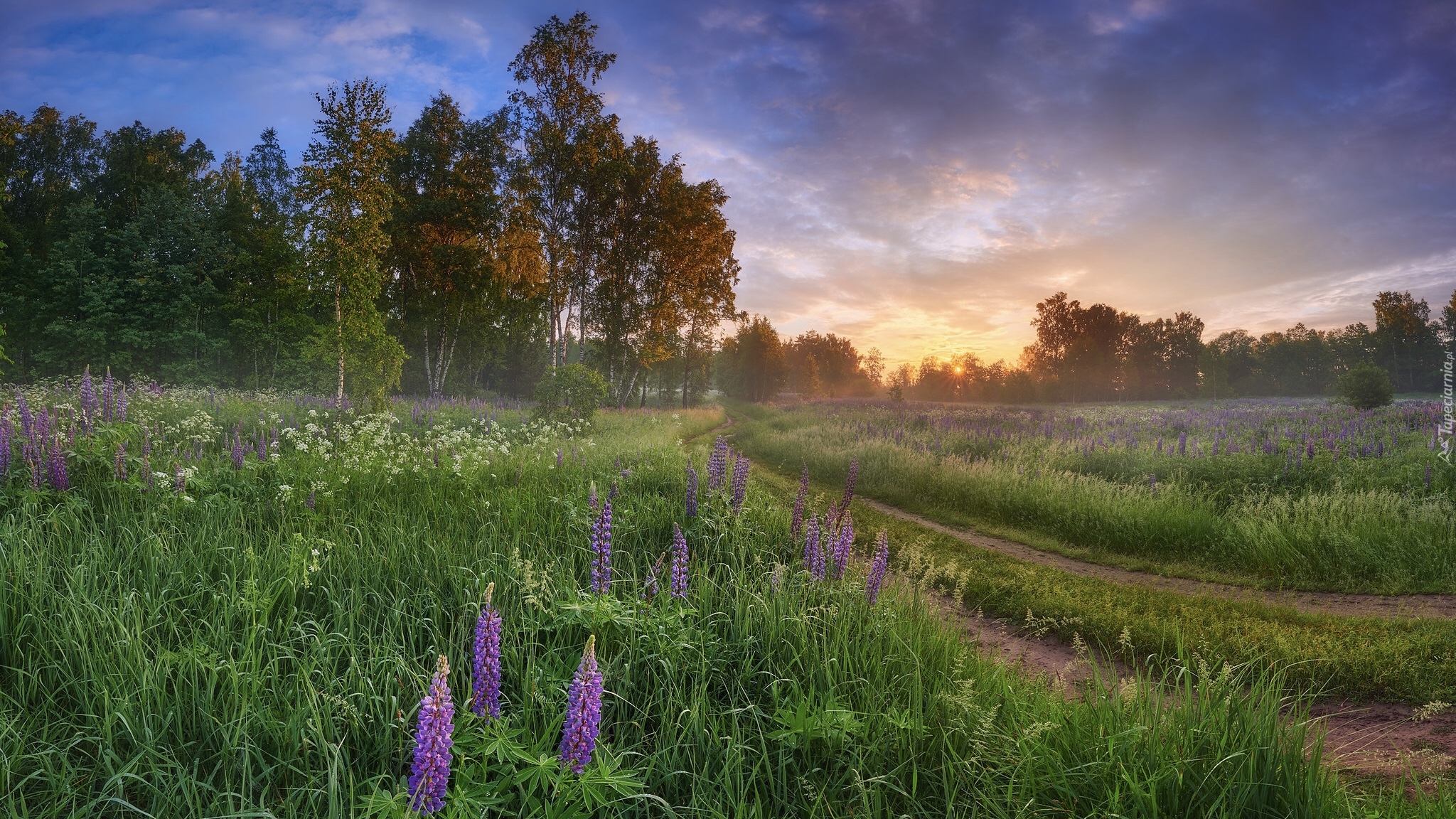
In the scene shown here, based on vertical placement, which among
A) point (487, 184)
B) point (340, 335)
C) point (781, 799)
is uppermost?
point (487, 184)

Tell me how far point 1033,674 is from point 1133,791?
2193 mm

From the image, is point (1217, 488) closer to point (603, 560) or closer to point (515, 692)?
point (603, 560)

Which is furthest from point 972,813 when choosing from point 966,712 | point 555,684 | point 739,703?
point 555,684

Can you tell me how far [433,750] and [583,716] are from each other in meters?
0.44

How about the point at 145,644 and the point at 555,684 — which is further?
the point at 145,644

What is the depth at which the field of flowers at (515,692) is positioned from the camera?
229cm

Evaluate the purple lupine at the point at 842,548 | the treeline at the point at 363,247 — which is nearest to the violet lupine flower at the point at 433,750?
the purple lupine at the point at 842,548

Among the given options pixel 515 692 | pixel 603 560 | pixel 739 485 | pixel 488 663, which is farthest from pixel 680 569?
pixel 739 485

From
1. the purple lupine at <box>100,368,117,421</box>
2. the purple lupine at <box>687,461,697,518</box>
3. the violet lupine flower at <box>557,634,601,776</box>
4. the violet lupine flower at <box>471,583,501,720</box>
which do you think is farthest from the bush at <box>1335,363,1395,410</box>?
the purple lupine at <box>100,368,117,421</box>

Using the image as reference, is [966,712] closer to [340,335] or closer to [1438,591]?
[1438,591]

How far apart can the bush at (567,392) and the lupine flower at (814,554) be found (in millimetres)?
13181

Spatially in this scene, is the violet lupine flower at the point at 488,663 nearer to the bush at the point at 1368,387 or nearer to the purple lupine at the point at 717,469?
the purple lupine at the point at 717,469

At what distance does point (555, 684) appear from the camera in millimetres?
2850

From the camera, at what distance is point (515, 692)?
3115 millimetres
